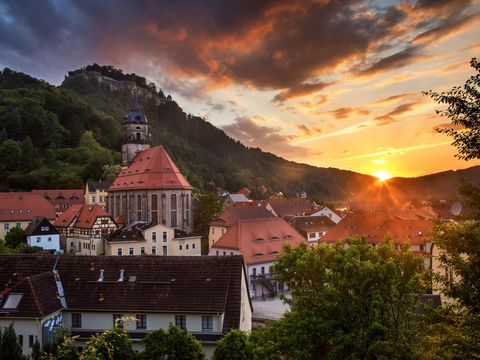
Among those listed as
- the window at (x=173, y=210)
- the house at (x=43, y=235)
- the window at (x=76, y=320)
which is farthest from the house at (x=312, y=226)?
the window at (x=76, y=320)

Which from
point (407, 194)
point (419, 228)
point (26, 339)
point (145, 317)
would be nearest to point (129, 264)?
point (145, 317)

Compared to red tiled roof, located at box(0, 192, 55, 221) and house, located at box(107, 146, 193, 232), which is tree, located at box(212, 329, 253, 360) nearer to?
house, located at box(107, 146, 193, 232)

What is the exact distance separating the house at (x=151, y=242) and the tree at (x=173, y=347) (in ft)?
146

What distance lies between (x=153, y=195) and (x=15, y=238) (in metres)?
25.5

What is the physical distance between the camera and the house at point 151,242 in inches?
2494

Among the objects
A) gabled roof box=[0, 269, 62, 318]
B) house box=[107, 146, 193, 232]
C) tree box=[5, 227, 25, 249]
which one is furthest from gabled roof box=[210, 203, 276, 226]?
gabled roof box=[0, 269, 62, 318]

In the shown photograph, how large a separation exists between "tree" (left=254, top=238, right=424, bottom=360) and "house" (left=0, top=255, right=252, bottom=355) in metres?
9.72

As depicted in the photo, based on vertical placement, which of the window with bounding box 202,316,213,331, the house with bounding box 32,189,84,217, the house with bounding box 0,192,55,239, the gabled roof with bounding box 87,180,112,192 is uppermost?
the gabled roof with bounding box 87,180,112,192

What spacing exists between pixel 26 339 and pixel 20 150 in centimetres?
10887

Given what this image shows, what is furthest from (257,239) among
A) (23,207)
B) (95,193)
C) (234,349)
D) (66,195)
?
(66,195)

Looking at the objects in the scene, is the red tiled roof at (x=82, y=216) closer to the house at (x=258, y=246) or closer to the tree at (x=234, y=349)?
the house at (x=258, y=246)

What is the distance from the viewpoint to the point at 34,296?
1045 inches

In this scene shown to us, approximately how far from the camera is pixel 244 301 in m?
29.8

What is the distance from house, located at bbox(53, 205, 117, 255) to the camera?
67562 mm
